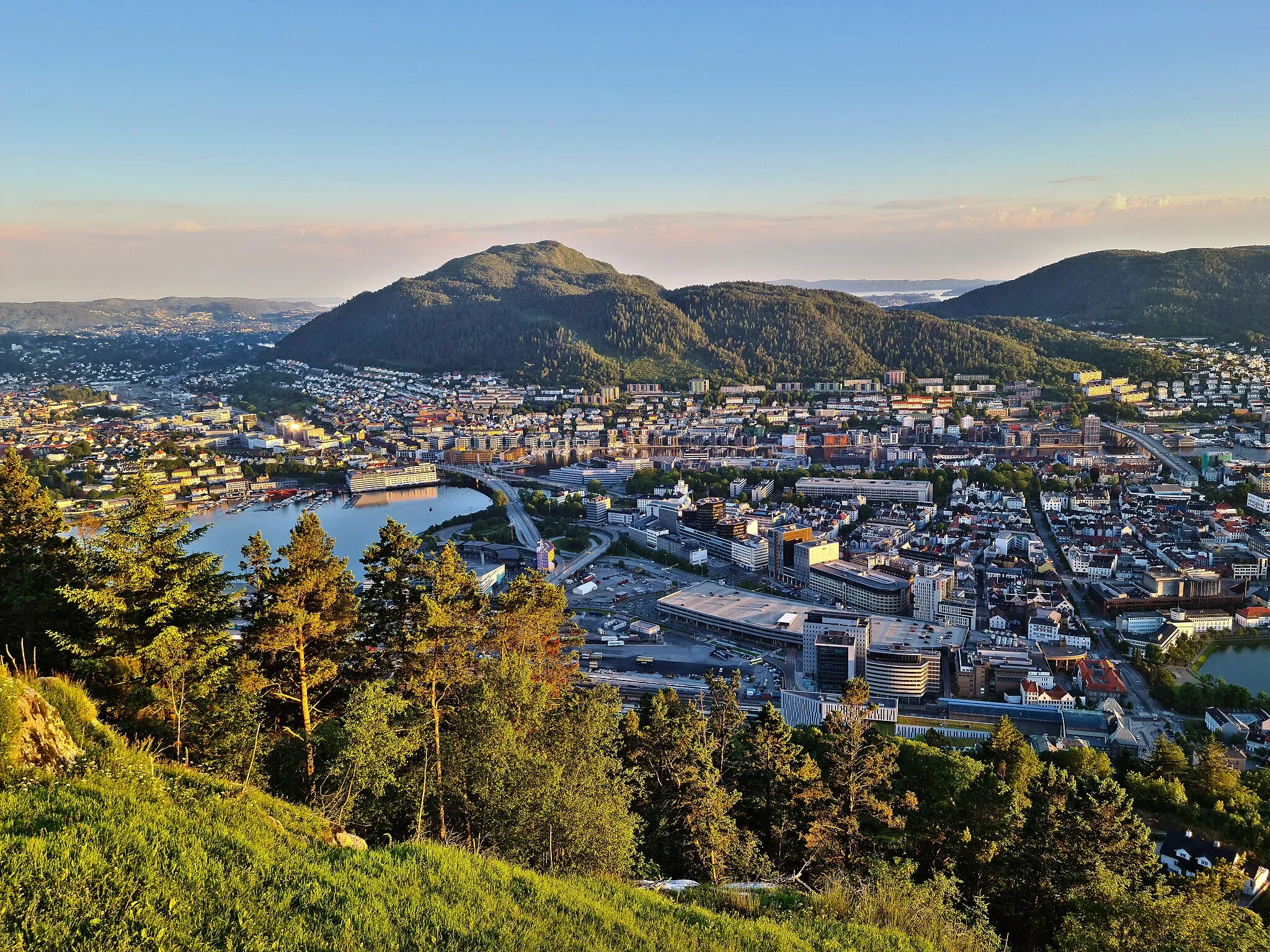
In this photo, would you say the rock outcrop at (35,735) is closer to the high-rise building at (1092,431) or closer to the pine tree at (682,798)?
the pine tree at (682,798)

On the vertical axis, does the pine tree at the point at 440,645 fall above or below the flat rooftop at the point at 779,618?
above

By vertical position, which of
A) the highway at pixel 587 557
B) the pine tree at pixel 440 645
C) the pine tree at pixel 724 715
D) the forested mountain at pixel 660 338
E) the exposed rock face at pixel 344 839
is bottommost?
the highway at pixel 587 557

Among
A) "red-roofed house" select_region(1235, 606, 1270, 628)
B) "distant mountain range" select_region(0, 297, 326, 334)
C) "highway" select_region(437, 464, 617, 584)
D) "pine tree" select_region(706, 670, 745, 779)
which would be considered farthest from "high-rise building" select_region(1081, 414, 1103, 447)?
"distant mountain range" select_region(0, 297, 326, 334)

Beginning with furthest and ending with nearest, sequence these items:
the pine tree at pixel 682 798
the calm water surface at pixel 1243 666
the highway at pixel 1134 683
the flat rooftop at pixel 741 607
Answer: the flat rooftop at pixel 741 607 < the calm water surface at pixel 1243 666 < the highway at pixel 1134 683 < the pine tree at pixel 682 798

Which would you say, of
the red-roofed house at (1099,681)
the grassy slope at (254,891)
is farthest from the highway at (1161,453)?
the grassy slope at (254,891)

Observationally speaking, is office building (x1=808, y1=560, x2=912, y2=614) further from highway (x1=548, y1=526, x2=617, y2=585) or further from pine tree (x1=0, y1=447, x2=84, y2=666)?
pine tree (x1=0, y1=447, x2=84, y2=666)

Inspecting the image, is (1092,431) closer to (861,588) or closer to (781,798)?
(861,588)
